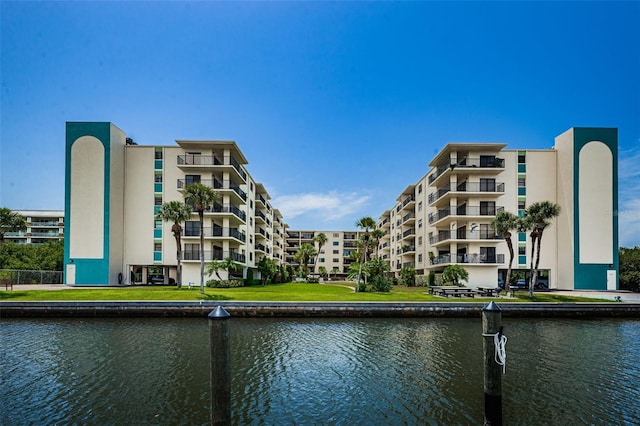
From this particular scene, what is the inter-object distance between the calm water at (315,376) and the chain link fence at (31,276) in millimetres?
33031

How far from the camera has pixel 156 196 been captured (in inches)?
2061

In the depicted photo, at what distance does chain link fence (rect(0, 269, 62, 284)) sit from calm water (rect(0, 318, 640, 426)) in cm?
3303

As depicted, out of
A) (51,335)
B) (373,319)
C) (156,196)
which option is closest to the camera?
(51,335)

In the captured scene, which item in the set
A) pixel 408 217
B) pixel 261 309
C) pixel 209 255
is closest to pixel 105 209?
pixel 209 255

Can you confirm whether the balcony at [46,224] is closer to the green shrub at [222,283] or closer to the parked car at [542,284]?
the green shrub at [222,283]

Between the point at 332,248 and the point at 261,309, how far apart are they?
11059 centimetres

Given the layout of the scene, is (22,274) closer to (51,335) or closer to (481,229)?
(51,335)

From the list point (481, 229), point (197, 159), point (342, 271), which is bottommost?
point (342, 271)

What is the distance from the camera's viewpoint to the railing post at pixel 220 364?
7223 millimetres

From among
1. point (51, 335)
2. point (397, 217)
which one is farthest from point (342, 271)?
point (51, 335)

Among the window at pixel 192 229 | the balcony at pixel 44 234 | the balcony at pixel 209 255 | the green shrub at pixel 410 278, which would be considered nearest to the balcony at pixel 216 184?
the window at pixel 192 229

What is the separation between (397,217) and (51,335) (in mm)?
71281

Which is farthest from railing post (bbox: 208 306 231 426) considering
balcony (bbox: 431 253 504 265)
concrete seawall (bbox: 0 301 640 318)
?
balcony (bbox: 431 253 504 265)

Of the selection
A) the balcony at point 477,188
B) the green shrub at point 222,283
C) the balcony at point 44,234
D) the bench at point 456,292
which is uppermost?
the balcony at point 477,188
